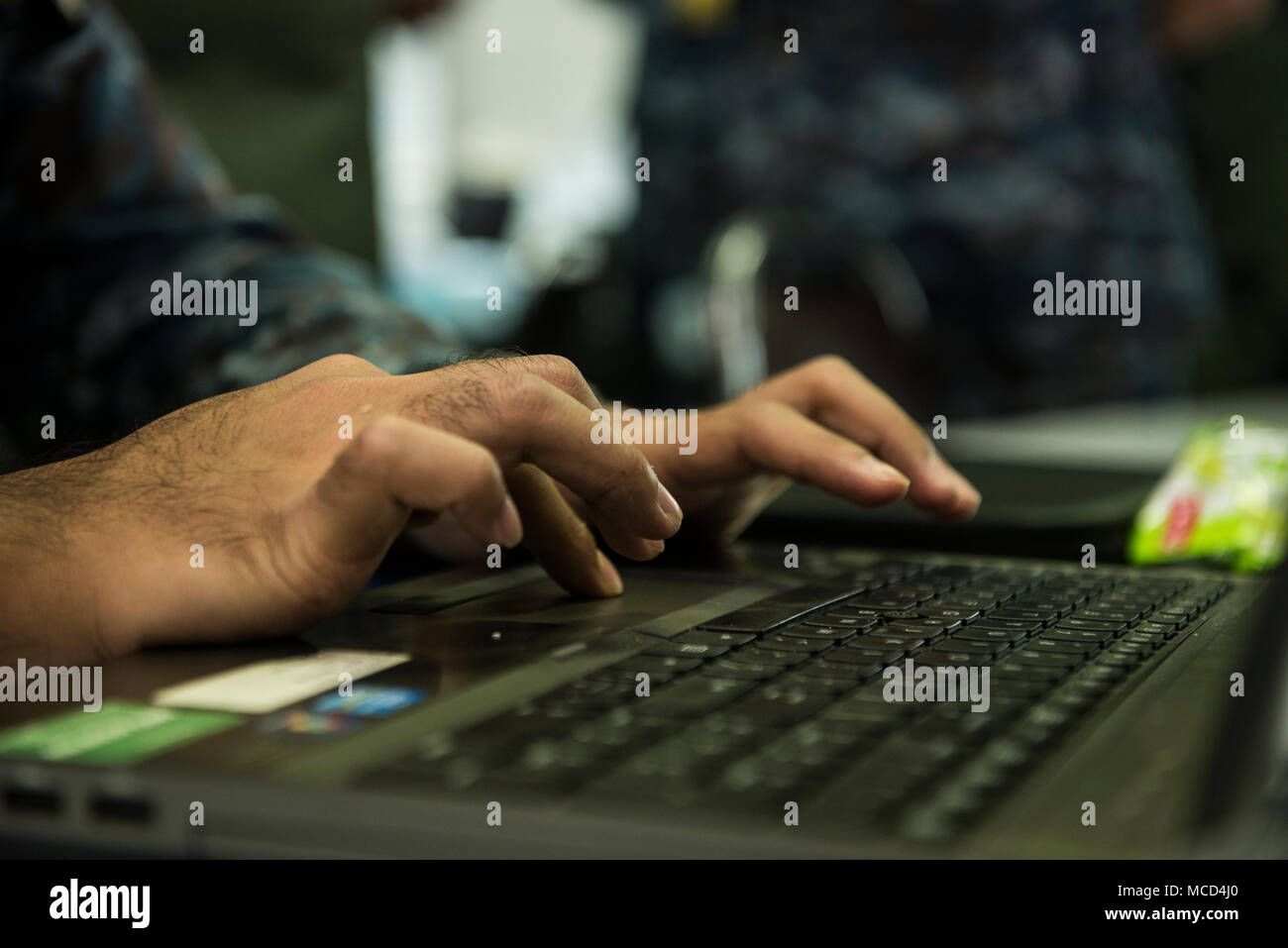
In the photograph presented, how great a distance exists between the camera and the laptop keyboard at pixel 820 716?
28cm

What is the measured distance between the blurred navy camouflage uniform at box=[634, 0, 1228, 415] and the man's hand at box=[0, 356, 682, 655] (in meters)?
1.30

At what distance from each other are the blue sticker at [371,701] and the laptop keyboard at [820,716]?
0.03 m

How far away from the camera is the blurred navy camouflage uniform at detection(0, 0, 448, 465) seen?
2.64 feet

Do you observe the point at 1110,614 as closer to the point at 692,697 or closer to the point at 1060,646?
the point at 1060,646

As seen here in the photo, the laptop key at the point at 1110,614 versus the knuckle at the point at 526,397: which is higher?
the knuckle at the point at 526,397

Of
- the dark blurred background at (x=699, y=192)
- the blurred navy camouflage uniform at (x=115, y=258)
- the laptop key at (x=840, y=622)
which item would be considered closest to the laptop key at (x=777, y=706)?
the laptop key at (x=840, y=622)

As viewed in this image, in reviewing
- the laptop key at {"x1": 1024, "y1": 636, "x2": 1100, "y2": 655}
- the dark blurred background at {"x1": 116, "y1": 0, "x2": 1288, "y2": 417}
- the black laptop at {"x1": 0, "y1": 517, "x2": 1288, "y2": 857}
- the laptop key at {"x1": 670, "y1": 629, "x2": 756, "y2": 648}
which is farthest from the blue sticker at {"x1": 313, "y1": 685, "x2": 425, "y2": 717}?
the dark blurred background at {"x1": 116, "y1": 0, "x2": 1288, "y2": 417}

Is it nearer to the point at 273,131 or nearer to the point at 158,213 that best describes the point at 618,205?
the point at 273,131

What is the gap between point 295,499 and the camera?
1.52ft

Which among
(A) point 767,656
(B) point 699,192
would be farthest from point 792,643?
(B) point 699,192

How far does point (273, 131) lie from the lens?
1.27 metres

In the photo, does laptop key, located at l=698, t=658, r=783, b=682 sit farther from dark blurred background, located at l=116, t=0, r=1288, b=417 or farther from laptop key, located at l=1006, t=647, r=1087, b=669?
dark blurred background, located at l=116, t=0, r=1288, b=417

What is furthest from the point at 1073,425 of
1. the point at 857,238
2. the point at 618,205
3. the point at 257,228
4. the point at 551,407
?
the point at 618,205

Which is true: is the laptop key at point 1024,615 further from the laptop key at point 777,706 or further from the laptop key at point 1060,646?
the laptop key at point 777,706
